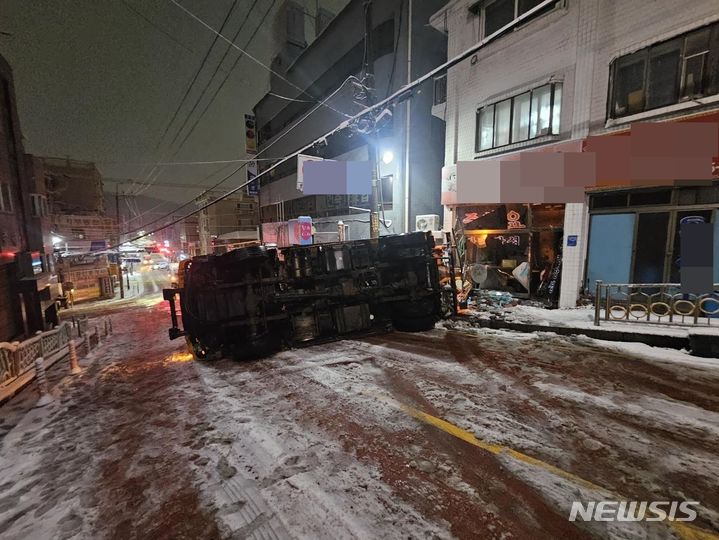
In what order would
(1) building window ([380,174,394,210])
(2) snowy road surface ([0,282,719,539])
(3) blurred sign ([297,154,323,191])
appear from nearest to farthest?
(2) snowy road surface ([0,282,719,539]) < (3) blurred sign ([297,154,323,191]) < (1) building window ([380,174,394,210])

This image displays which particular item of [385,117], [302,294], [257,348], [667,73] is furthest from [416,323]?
[385,117]

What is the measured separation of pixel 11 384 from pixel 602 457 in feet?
35.9

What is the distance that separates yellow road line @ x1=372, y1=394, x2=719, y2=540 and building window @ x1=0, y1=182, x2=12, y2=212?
18.8 metres

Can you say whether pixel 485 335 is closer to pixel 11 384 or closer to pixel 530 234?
pixel 530 234

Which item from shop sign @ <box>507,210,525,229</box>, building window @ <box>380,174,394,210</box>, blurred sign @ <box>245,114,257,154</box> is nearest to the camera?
shop sign @ <box>507,210,525,229</box>

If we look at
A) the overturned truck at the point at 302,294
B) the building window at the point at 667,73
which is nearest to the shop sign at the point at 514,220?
the building window at the point at 667,73

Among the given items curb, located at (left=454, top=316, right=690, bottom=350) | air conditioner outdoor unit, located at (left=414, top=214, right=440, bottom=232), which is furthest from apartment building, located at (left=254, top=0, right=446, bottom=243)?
curb, located at (left=454, top=316, right=690, bottom=350)

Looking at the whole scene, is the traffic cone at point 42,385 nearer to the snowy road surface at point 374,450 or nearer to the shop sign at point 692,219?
the snowy road surface at point 374,450

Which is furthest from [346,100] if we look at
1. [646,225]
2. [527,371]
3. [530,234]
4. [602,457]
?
[602,457]

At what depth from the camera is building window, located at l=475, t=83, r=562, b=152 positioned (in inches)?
416

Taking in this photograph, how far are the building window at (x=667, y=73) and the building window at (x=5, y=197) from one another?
24.2 meters

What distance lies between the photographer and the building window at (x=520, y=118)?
10562mm

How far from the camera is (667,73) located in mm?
8297

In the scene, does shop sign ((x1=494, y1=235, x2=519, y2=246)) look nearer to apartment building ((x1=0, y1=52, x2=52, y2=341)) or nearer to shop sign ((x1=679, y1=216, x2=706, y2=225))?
shop sign ((x1=679, y1=216, x2=706, y2=225))
